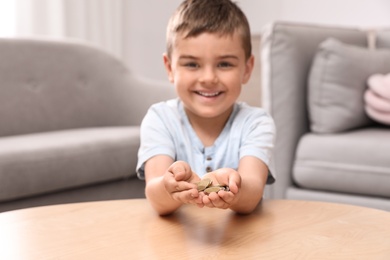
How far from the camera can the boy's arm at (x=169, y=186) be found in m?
0.90

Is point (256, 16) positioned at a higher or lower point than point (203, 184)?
lower

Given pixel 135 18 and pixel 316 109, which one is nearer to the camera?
pixel 316 109

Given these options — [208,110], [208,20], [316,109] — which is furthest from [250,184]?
[316,109]

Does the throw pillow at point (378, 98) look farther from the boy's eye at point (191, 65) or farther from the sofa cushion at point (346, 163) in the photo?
the boy's eye at point (191, 65)

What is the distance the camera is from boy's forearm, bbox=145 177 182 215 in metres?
0.99

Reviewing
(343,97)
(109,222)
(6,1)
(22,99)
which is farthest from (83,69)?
(109,222)

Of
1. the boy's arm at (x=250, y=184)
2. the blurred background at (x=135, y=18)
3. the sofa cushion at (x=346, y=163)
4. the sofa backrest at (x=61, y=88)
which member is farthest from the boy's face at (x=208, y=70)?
the blurred background at (x=135, y=18)

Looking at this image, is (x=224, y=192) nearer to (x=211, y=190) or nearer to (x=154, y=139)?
(x=211, y=190)

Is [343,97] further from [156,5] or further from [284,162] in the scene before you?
[156,5]

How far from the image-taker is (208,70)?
1.20m

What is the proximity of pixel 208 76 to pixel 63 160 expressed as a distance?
842 mm

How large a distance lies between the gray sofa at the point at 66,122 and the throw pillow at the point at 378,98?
85cm

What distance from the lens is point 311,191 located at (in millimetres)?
2104

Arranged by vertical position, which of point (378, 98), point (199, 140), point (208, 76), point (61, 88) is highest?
point (208, 76)
